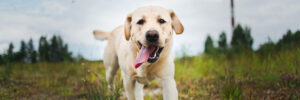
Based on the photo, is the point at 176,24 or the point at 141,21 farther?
the point at 176,24

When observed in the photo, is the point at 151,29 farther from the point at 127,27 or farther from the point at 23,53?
the point at 23,53

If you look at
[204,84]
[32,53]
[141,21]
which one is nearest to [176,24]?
[141,21]

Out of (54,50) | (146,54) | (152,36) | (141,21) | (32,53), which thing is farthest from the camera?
(54,50)

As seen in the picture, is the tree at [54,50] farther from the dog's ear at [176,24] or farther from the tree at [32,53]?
the dog's ear at [176,24]

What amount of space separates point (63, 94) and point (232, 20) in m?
6.92

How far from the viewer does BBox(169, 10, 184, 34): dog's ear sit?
304cm

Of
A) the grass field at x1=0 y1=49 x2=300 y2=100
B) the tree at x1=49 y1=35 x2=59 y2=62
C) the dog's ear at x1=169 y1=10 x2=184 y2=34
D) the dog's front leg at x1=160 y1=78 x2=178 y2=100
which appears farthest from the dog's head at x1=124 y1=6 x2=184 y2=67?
the tree at x1=49 y1=35 x2=59 y2=62

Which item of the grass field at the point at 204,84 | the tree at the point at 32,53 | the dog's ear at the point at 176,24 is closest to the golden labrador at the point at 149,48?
the dog's ear at the point at 176,24

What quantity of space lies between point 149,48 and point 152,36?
0.74 feet

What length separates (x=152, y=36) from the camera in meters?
2.51

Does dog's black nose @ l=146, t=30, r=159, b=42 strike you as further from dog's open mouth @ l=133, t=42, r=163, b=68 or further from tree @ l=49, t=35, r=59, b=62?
tree @ l=49, t=35, r=59, b=62

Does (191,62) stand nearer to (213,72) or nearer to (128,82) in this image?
(213,72)

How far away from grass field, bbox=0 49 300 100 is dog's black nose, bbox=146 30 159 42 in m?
1.11

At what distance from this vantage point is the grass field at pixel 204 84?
3746 mm
